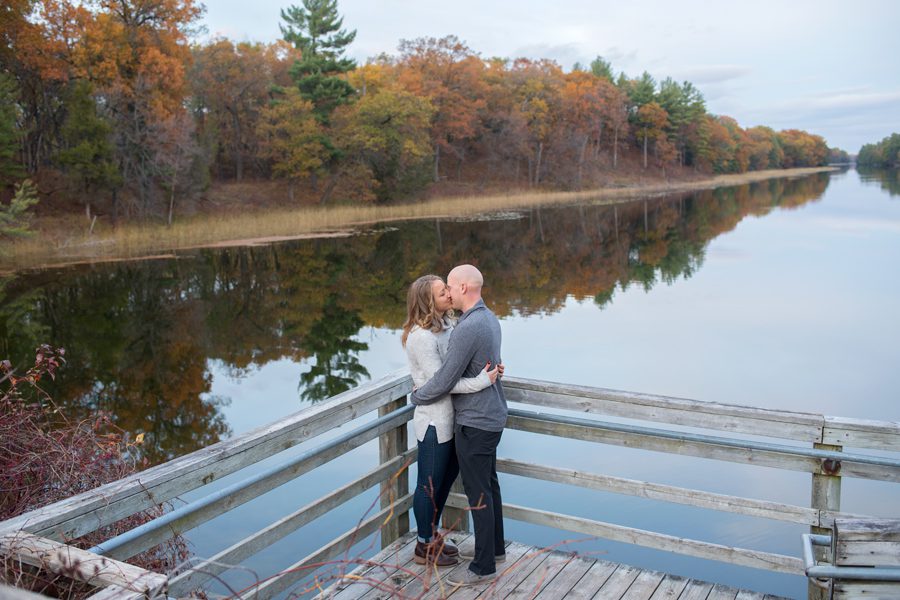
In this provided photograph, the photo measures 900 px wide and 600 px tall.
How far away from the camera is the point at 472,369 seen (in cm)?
385

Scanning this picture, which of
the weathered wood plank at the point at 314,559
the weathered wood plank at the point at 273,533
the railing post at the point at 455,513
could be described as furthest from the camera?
the railing post at the point at 455,513

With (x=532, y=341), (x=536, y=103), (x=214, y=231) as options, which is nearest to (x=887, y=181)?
(x=536, y=103)

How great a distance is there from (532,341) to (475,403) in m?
10.3

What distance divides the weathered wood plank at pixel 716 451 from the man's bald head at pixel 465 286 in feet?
2.70

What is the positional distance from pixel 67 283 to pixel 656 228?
80.8 feet

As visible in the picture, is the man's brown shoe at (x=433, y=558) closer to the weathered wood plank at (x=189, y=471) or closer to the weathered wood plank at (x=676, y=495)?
the weathered wood plank at (x=676, y=495)

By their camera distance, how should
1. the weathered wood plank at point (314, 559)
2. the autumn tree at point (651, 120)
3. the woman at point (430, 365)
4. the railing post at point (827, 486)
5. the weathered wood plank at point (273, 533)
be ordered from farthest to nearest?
1. the autumn tree at point (651, 120)
2. the woman at point (430, 365)
3. the railing post at point (827, 486)
4. the weathered wood plank at point (314, 559)
5. the weathered wood plank at point (273, 533)

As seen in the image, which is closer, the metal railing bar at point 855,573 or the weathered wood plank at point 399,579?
the metal railing bar at point 855,573

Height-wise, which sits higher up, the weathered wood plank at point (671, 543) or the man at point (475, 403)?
the man at point (475, 403)

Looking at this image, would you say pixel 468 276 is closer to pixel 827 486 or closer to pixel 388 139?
pixel 827 486

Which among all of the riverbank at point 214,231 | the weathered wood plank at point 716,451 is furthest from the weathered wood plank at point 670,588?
the riverbank at point 214,231

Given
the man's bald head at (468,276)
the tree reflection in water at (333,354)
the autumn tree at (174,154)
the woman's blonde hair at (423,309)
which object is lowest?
the tree reflection in water at (333,354)

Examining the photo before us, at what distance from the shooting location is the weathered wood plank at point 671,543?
369 cm

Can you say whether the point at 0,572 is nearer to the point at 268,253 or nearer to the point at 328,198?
the point at 268,253
